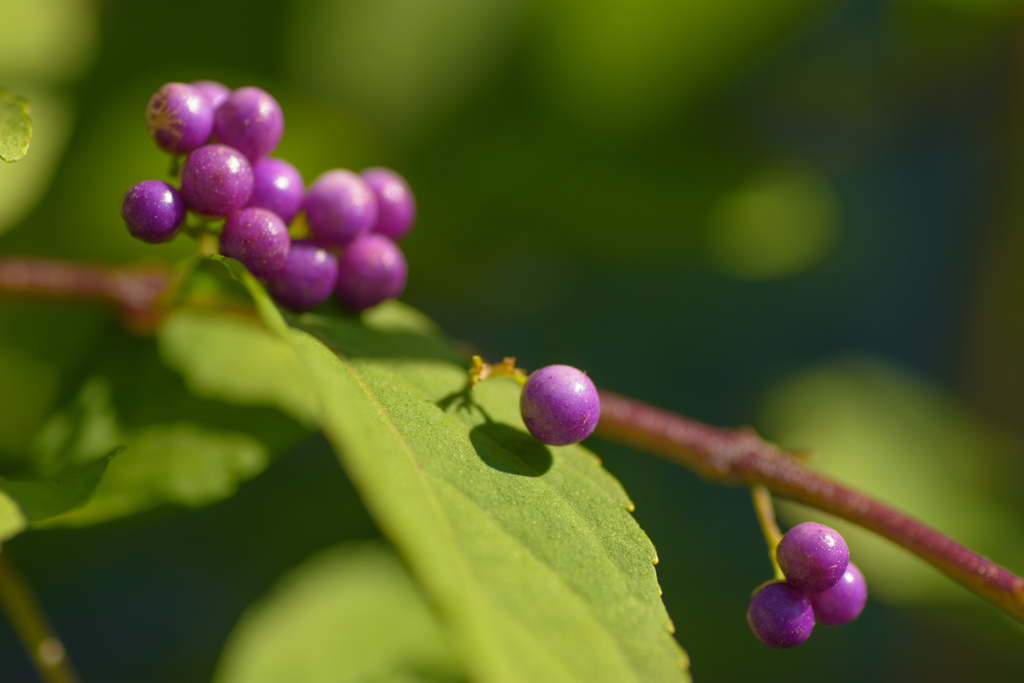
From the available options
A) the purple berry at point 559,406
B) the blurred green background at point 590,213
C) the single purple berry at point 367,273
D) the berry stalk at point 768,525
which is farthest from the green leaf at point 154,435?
the berry stalk at point 768,525

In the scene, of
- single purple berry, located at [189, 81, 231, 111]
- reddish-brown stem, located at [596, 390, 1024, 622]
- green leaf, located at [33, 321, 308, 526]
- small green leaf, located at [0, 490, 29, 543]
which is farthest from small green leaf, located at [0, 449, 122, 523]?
reddish-brown stem, located at [596, 390, 1024, 622]

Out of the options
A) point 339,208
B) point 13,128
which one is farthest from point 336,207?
point 13,128

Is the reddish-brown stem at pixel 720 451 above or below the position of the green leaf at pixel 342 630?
above

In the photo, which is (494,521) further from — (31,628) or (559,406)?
(31,628)

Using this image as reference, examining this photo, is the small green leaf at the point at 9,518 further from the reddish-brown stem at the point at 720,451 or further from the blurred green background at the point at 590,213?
the blurred green background at the point at 590,213

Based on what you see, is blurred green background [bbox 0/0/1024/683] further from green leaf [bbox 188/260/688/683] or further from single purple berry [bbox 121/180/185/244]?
green leaf [bbox 188/260/688/683]
